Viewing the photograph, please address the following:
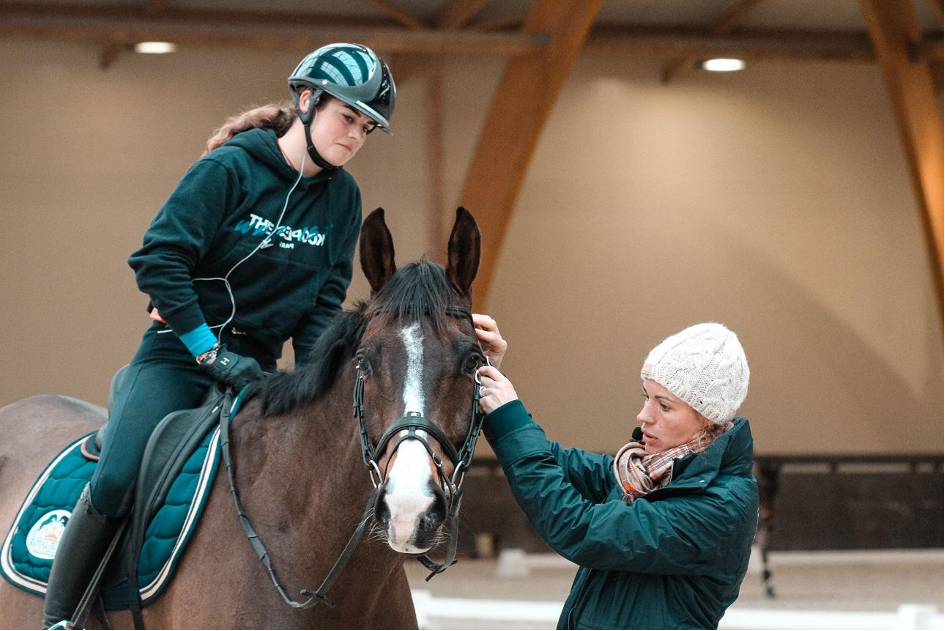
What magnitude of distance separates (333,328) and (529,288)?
34.1 feet

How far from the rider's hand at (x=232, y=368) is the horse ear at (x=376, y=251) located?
0.49m

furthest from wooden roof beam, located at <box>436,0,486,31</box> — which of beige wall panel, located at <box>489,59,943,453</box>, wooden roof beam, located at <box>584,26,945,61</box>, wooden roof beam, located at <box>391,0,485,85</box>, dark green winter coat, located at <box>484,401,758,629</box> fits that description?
dark green winter coat, located at <box>484,401,758,629</box>

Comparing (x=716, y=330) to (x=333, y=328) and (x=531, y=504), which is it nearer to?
(x=531, y=504)

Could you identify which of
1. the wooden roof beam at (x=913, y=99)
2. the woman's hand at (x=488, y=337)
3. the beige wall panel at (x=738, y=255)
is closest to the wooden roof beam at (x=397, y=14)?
the beige wall panel at (x=738, y=255)

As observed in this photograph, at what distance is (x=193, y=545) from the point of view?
2430 millimetres

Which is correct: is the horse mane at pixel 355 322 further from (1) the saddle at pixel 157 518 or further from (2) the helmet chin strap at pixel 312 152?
(2) the helmet chin strap at pixel 312 152

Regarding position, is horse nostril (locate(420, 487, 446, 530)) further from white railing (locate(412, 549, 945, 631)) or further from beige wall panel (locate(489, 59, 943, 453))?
beige wall panel (locate(489, 59, 943, 453))

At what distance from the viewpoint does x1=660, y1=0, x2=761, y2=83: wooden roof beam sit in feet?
38.7

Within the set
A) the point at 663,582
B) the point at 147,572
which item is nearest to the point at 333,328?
the point at 147,572

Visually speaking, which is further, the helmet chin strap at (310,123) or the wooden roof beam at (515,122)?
the wooden roof beam at (515,122)

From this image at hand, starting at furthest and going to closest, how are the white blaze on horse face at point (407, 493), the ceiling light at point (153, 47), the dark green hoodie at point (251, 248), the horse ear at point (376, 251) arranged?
the ceiling light at point (153, 47) < the dark green hoodie at point (251, 248) < the horse ear at point (376, 251) < the white blaze on horse face at point (407, 493)

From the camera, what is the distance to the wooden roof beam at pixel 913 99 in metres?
10.3

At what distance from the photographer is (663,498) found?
6.91 ft

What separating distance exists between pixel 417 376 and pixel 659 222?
37.3ft
